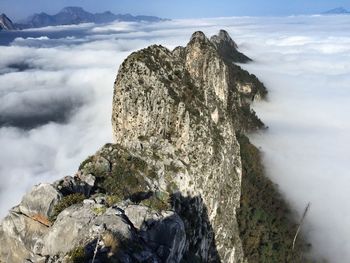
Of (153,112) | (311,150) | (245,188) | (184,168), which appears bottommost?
(311,150)

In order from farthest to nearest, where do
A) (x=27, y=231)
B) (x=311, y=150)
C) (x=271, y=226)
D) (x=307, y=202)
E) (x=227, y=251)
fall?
(x=311, y=150), (x=307, y=202), (x=271, y=226), (x=227, y=251), (x=27, y=231)

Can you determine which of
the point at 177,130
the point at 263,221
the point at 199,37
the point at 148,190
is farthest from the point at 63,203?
the point at 263,221

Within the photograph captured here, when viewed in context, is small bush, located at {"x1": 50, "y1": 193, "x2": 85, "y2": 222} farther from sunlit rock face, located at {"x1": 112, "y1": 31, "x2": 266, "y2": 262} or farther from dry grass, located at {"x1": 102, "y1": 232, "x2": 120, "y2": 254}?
sunlit rock face, located at {"x1": 112, "y1": 31, "x2": 266, "y2": 262}

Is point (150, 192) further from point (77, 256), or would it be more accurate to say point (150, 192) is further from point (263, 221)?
point (263, 221)

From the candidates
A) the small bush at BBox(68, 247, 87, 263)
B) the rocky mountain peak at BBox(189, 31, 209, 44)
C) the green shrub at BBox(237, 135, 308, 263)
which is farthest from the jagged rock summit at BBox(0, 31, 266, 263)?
the rocky mountain peak at BBox(189, 31, 209, 44)

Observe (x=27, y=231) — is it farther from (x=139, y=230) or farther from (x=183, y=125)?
(x=183, y=125)

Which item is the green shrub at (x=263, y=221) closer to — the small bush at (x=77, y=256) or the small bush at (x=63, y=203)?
the small bush at (x=63, y=203)

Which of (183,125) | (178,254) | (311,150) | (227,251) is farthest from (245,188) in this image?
(178,254)
